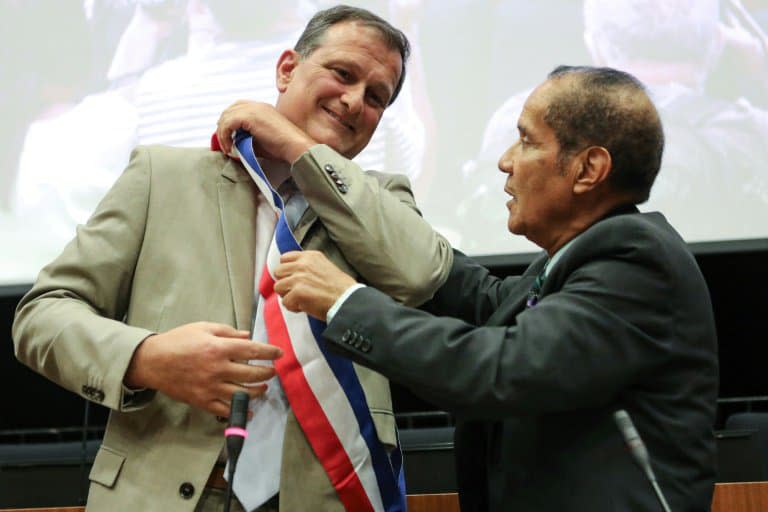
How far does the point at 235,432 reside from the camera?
1.48 metres

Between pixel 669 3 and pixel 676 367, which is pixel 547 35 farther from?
pixel 676 367

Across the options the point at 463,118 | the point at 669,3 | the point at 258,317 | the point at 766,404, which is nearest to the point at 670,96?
the point at 669,3

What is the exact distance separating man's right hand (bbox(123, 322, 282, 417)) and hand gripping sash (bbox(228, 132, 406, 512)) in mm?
116

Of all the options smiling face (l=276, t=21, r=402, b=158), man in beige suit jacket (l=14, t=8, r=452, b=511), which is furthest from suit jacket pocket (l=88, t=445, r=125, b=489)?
smiling face (l=276, t=21, r=402, b=158)

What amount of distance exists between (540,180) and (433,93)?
1838mm

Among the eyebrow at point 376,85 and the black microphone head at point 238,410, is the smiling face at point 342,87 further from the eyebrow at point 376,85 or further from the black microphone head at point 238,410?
the black microphone head at point 238,410

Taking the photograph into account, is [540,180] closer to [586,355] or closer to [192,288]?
[586,355]

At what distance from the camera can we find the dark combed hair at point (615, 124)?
6.19 ft

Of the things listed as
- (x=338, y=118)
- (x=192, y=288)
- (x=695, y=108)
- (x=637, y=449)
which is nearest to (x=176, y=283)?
(x=192, y=288)

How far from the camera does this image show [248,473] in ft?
5.66

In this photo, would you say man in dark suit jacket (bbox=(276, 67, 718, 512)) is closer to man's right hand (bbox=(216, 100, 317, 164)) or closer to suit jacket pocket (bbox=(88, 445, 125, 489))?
man's right hand (bbox=(216, 100, 317, 164))

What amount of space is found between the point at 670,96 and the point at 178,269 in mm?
2373

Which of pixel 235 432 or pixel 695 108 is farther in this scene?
pixel 695 108

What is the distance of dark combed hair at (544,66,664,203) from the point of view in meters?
1.89
